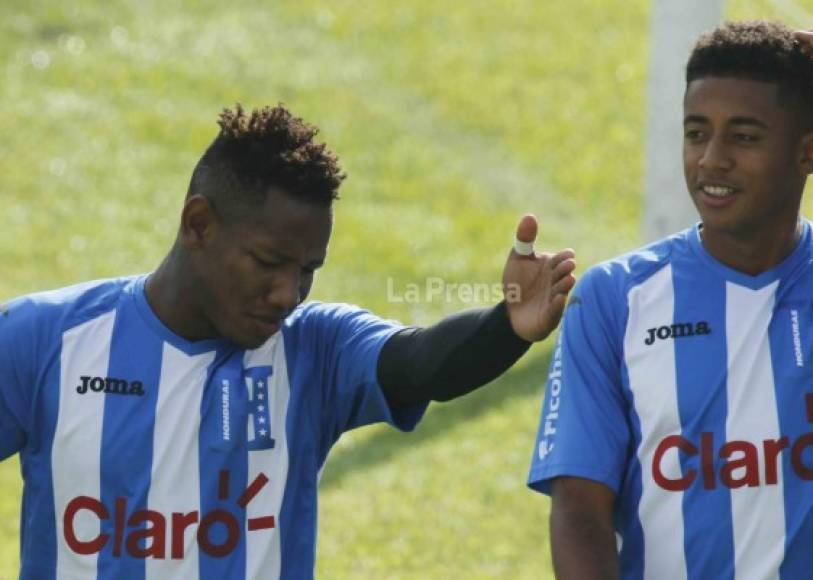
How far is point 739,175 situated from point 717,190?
6 cm

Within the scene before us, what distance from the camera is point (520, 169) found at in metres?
13.9

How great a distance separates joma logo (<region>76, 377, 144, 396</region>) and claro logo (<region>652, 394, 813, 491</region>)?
4.27 ft

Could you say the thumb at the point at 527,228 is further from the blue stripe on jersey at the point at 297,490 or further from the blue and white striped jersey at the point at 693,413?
the blue stripe on jersey at the point at 297,490

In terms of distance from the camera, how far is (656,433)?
14.7ft

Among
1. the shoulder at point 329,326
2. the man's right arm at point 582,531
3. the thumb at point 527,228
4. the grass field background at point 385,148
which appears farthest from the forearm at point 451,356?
the grass field background at point 385,148

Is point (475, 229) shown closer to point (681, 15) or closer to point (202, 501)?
point (681, 15)

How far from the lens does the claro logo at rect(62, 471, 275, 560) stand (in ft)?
15.3

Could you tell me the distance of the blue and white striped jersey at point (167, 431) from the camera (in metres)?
4.67

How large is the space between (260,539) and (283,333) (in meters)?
0.53

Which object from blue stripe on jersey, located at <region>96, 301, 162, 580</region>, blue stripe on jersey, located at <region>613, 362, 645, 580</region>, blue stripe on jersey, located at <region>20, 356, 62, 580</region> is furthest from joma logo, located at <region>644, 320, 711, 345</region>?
blue stripe on jersey, located at <region>20, 356, 62, 580</region>

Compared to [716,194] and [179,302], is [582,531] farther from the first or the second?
[179,302]

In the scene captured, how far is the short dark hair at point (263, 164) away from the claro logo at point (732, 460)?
1.04 metres

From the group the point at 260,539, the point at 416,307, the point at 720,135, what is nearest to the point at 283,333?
the point at 260,539

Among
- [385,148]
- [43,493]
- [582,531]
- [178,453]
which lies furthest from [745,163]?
[385,148]
